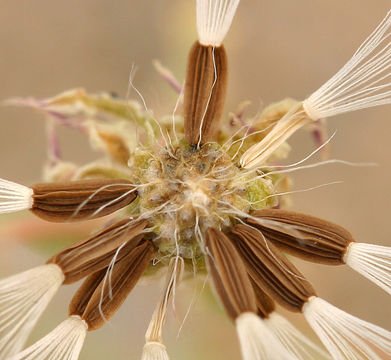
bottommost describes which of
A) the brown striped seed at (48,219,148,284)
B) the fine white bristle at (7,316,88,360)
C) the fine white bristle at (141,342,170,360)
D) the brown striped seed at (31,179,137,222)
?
the fine white bristle at (141,342,170,360)

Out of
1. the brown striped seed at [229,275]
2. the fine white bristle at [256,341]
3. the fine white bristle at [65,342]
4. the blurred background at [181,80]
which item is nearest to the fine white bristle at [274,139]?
the brown striped seed at [229,275]

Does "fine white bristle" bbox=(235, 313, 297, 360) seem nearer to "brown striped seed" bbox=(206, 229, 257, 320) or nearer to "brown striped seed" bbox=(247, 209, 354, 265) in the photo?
"brown striped seed" bbox=(206, 229, 257, 320)

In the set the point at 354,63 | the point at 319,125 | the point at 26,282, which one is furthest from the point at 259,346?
the point at 319,125

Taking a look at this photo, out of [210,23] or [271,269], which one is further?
[210,23]

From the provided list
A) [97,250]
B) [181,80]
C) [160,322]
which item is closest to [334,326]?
[160,322]

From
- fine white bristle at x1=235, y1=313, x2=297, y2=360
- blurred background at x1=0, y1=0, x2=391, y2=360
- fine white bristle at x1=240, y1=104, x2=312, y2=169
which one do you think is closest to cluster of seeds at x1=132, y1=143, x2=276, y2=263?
fine white bristle at x1=240, y1=104, x2=312, y2=169

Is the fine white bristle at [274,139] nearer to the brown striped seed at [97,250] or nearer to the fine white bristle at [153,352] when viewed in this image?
the brown striped seed at [97,250]

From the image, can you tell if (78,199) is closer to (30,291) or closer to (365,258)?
(30,291)
